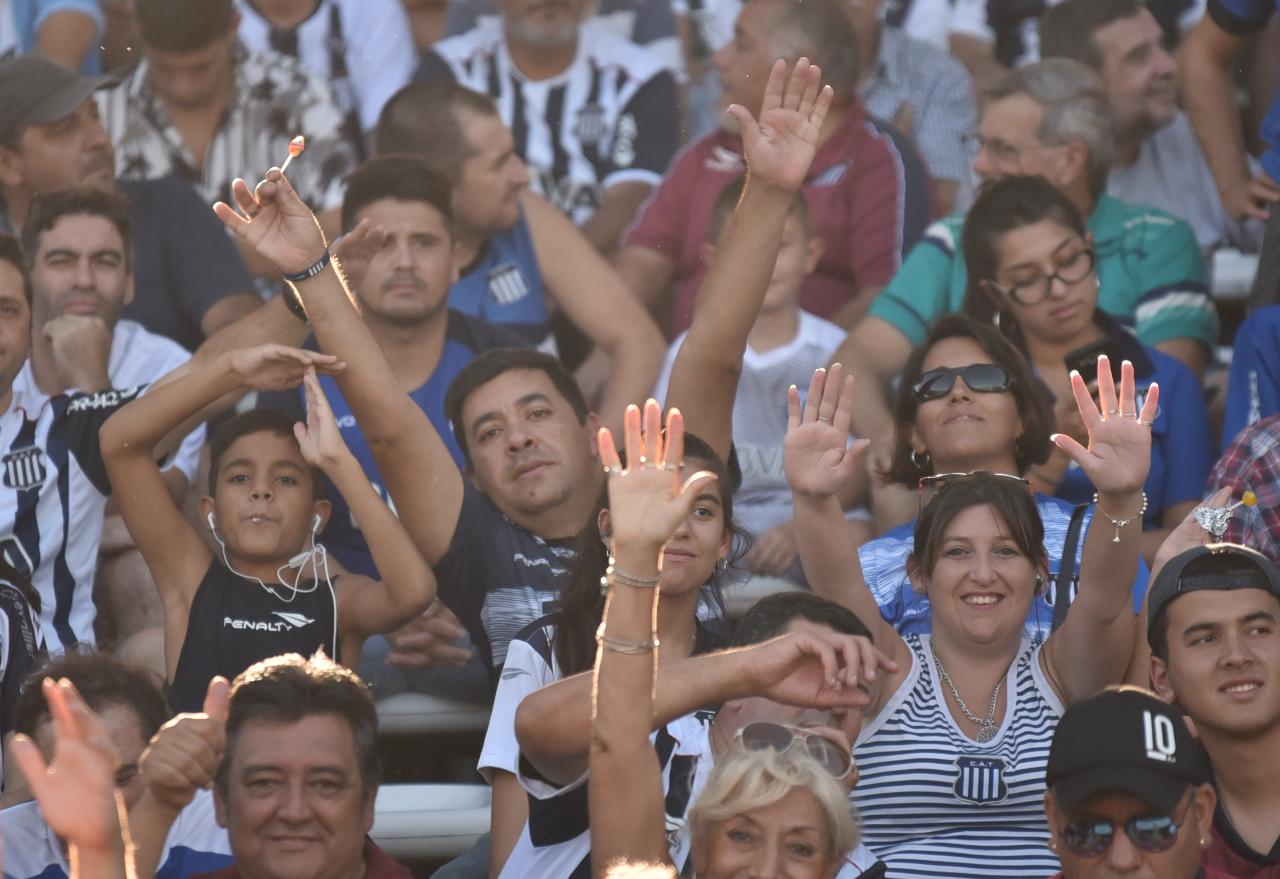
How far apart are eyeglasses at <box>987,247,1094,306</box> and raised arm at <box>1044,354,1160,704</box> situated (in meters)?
1.28

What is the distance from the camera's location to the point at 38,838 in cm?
382

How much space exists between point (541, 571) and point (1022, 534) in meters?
1.08

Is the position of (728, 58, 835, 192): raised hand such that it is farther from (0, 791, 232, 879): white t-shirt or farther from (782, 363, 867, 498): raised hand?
(0, 791, 232, 879): white t-shirt

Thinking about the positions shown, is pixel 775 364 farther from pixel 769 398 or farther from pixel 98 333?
pixel 98 333

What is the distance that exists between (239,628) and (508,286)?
168 cm

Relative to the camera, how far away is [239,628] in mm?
4395

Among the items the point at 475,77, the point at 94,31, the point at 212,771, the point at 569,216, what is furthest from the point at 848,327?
the point at 212,771

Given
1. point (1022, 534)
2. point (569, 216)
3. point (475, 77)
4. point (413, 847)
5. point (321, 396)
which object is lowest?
point (413, 847)

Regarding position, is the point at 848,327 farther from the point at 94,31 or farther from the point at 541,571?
the point at 94,31

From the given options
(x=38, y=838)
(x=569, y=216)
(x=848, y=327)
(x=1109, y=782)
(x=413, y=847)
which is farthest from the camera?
(x=569, y=216)

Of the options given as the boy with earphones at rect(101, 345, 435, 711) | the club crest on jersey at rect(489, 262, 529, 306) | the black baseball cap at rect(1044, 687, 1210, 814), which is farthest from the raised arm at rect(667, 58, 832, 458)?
the club crest on jersey at rect(489, 262, 529, 306)

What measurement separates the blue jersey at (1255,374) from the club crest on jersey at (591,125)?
2.07m

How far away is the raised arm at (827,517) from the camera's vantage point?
12.6 ft

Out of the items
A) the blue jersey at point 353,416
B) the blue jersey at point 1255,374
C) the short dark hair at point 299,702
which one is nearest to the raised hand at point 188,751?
the short dark hair at point 299,702
